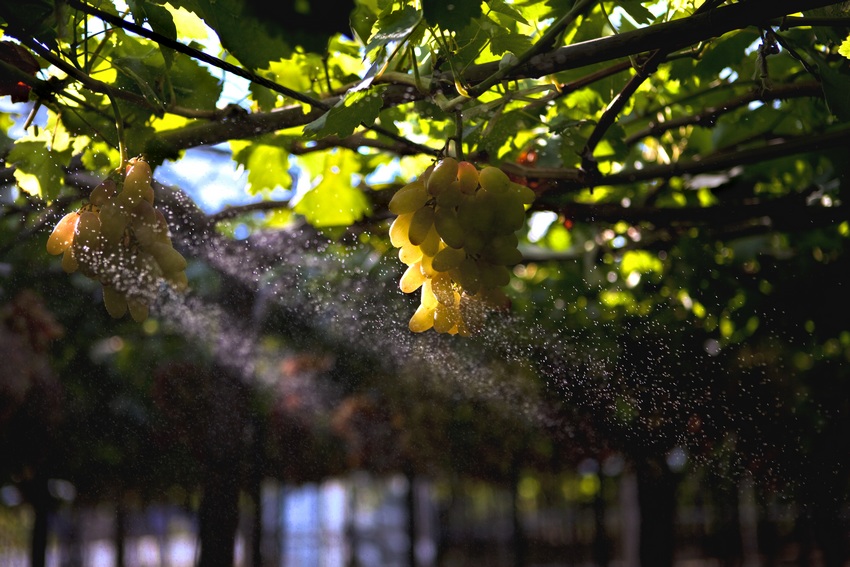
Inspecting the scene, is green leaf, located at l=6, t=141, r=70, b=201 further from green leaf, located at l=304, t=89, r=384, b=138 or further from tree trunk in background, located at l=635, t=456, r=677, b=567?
tree trunk in background, located at l=635, t=456, r=677, b=567

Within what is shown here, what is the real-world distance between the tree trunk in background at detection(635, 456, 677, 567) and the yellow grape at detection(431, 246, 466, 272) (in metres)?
0.77

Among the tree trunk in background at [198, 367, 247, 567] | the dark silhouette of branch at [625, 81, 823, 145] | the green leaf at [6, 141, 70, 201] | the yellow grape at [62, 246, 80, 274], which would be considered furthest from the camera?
the tree trunk in background at [198, 367, 247, 567]

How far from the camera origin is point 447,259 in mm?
Answer: 468

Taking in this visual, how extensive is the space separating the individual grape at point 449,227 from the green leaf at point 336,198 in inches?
18.3

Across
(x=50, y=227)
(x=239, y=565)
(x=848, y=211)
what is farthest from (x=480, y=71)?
(x=239, y=565)

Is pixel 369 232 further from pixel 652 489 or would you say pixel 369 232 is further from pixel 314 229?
pixel 652 489

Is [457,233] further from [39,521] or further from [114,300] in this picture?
[39,521]

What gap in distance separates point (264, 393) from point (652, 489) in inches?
24.9

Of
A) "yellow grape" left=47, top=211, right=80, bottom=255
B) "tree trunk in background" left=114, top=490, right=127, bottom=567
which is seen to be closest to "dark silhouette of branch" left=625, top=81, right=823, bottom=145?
"yellow grape" left=47, top=211, right=80, bottom=255

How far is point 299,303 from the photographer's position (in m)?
1.03

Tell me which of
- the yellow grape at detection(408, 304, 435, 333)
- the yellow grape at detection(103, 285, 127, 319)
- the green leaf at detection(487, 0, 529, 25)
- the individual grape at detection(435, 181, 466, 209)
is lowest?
the yellow grape at detection(408, 304, 435, 333)

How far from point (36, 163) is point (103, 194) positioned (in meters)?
0.18

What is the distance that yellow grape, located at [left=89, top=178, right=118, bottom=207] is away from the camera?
520mm

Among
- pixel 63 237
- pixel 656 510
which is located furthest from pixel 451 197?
pixel 656 510
